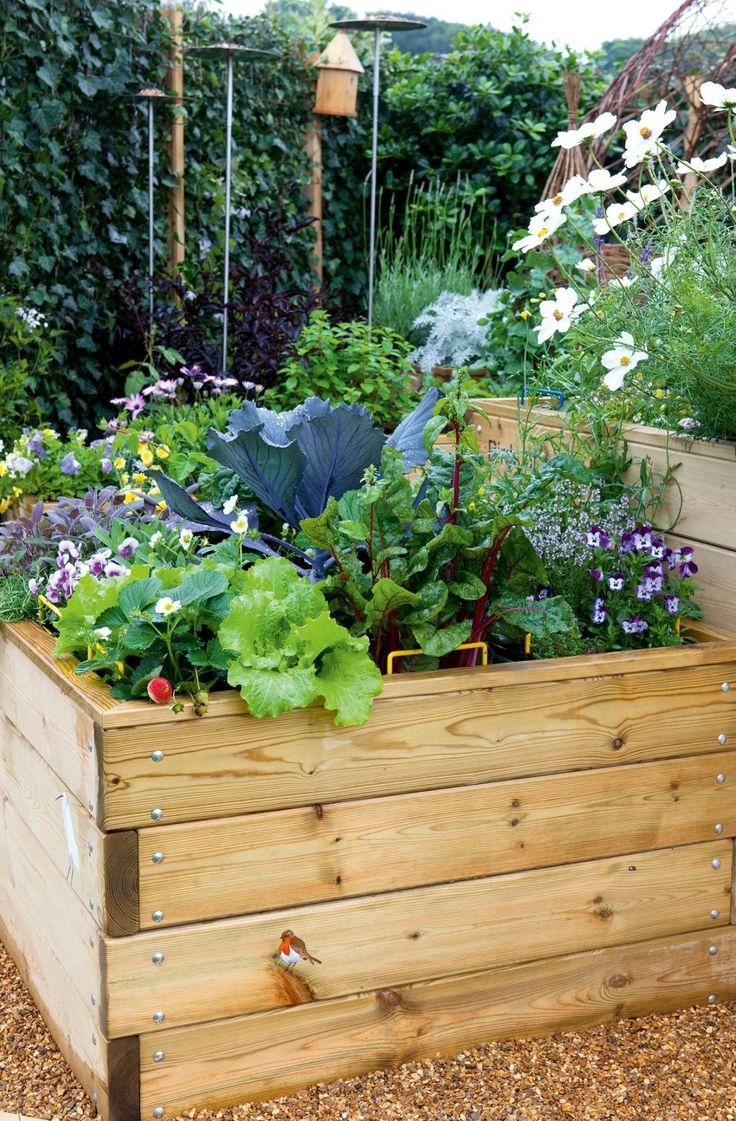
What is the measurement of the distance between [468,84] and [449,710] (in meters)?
6.18

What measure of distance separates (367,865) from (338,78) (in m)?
5.57

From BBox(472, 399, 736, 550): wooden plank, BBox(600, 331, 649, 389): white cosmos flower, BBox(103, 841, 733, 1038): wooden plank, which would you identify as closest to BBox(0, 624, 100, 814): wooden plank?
BBox(103, 841, 733, 1038): wooden plank

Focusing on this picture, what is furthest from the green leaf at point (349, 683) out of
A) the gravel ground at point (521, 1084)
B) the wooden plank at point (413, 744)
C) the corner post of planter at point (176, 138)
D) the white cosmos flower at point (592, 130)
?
the corner post of planter at point (176, 138)

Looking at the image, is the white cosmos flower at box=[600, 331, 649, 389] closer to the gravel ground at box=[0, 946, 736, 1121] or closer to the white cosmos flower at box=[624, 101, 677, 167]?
the white cosmos flower at box=[624, 101, 677, 167]

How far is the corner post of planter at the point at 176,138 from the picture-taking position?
19.1 feet

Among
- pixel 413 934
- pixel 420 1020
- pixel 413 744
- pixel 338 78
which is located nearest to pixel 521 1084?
pixel 420 1020

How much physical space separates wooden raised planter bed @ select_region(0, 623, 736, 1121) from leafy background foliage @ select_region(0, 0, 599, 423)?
366 cm

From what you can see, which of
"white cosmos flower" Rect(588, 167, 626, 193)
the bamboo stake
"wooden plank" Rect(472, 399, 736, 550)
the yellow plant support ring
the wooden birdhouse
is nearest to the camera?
the yellow plant support ring

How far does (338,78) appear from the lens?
6500mm

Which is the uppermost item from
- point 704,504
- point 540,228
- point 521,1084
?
point 540,228

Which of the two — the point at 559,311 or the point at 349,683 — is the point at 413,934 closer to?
the point at 349,683

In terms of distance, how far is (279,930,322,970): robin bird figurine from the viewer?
5.96ft

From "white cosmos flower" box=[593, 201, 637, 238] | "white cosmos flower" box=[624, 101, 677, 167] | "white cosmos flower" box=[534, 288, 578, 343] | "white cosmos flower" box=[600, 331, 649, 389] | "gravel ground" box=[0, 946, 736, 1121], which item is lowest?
"gravel ground" box=[0, 946, 736, 1121]

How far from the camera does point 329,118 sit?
6.95 m
